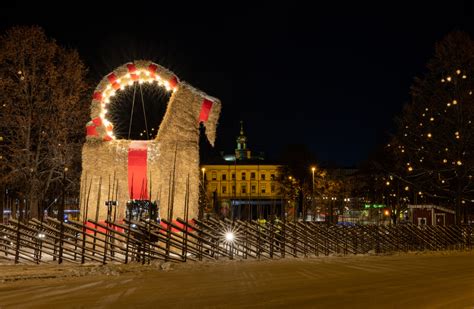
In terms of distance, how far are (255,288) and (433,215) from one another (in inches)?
782

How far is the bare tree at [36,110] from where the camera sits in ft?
62.0

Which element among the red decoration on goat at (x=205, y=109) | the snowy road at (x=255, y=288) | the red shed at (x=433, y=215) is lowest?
the snowy road at (x=255, y=288)

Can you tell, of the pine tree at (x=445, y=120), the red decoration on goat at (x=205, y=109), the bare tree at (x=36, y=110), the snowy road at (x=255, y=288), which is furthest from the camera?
the pine tree at (x=445, y=120)

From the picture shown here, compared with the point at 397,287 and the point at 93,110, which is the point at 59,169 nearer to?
the point at 93,110

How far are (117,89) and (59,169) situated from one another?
7.92 meters

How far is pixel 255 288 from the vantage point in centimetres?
827

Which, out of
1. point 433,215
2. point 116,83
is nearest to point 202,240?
point 116,83

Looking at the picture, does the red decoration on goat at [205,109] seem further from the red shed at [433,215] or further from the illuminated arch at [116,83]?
the red shed at [433,215]

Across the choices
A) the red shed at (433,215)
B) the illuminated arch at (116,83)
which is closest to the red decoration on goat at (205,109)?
the illuminated arch at (116,83)

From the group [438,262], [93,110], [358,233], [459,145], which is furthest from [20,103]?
[459,145]

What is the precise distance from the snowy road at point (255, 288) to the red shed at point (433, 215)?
14576 mm

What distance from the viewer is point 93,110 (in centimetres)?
→ 1345

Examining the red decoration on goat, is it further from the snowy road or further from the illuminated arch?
the snowy road

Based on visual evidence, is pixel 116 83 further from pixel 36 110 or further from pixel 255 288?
pixel 255 288
